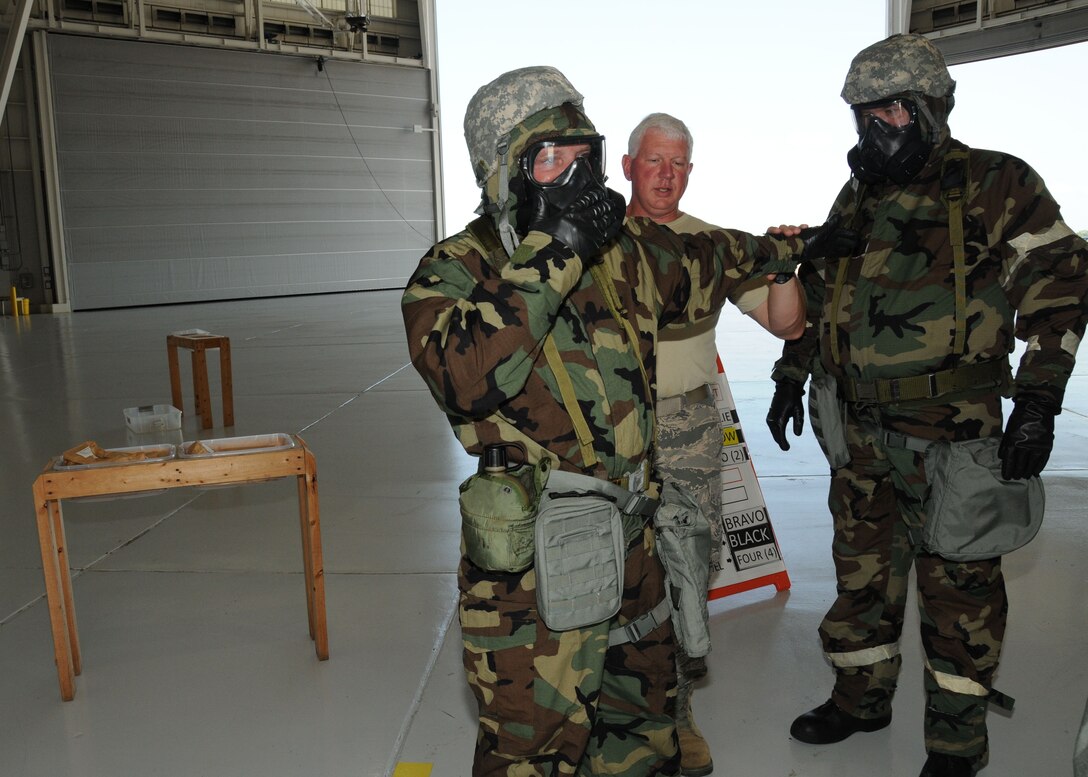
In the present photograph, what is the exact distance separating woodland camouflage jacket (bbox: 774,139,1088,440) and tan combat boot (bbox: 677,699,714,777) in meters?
1.10

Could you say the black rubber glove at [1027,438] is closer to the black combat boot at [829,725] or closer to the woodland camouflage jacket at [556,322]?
the woodland camouflage jacket at [556,322]

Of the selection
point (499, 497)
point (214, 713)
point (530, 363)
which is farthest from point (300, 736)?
point (530, 363)

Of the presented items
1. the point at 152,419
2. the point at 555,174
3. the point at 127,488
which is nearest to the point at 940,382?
the point at 555,174

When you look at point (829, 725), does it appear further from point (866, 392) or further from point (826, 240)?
point (826, 240)

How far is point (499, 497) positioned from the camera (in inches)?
77.4

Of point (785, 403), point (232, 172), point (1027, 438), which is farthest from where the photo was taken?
point (232, 172)

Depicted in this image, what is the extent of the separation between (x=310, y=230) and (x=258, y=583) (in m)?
21.6

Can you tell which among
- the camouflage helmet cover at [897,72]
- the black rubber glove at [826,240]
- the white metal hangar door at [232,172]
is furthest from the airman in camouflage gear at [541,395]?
the white metal hangar door at [232,172]

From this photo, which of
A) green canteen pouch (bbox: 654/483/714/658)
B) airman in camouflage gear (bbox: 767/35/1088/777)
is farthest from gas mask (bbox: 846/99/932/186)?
green canteen pouch (bbox: 654/483/714/658)

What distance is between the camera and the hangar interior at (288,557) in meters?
3.04

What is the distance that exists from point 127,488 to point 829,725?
2495 mm

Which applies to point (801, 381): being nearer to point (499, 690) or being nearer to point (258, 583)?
point (499, 690)

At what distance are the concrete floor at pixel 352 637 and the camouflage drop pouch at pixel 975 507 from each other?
2.33 feet

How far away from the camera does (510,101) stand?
2.03 metres
